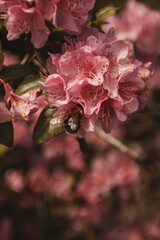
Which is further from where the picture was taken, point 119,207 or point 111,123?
point 119,207

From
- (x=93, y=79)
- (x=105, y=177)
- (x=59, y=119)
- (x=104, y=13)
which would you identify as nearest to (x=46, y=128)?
(x=59, y=119)

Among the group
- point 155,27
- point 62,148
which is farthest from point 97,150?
point 155,27

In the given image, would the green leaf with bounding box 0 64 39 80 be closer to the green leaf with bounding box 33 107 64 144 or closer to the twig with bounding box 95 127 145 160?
the green leaf with bounding box 33 107 64 144

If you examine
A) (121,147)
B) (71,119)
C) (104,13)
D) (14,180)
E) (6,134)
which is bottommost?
(14,180)

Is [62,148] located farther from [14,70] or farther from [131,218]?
[14,70]

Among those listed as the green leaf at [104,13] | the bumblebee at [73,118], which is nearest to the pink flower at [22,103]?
the bumblebee at [73,118]

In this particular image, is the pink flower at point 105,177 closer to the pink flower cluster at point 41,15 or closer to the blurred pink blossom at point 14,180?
the blurred pink blossom at point 14,180

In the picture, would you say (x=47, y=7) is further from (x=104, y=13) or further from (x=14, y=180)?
(x=14, y=180)
